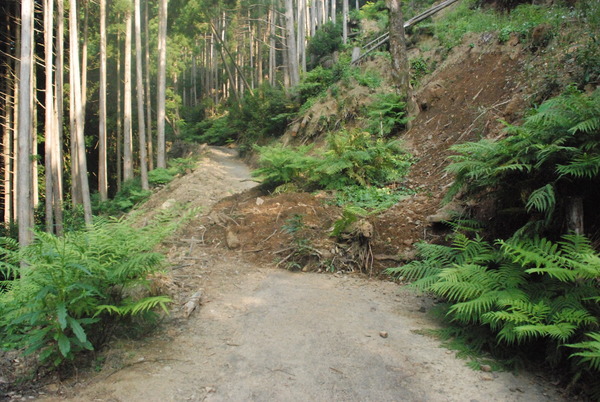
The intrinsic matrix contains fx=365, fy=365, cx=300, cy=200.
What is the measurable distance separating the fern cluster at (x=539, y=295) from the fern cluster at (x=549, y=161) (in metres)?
0.45

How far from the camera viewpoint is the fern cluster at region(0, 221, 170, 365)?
2.97 metres

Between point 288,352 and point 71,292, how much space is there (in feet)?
6.69

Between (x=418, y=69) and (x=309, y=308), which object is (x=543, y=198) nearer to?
(x=309, y=308)

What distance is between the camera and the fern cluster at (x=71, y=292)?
2969 millimetres

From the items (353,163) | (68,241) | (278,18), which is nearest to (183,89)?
(278,18)

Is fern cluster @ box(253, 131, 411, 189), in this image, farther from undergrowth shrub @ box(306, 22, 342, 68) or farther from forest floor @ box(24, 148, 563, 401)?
undergrowth shrub @ box(306, 22, 342, 68)

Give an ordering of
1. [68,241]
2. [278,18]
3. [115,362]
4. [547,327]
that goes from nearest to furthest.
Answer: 1. [547,327]
2. [115,362]
3. [68,241]
4. [278,18]

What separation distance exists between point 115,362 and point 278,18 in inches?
1420

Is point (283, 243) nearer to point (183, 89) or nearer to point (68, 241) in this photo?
point (68, 241)

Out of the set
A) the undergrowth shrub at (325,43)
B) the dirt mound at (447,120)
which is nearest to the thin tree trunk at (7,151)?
the dirt mound at (447,120)

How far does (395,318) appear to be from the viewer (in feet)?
14.3

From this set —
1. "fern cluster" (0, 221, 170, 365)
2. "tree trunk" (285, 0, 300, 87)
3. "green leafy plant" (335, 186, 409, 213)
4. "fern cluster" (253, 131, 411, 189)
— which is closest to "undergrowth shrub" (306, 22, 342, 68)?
"tree trunk" (285, 0, 300, 87)

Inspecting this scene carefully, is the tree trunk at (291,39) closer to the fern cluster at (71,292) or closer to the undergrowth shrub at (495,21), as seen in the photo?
the undergrowth shrub at (495,21)

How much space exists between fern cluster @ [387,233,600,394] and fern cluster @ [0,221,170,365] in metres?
2.91
